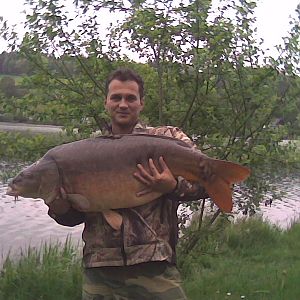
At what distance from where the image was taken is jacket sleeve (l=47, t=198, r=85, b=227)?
9.86ft

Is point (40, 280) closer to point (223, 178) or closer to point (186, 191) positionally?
point (186, 191)

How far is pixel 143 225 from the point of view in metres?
3.08

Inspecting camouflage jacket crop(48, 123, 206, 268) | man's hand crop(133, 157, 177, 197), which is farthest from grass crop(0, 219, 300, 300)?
man's hand crop(133, 157, 177, 197)

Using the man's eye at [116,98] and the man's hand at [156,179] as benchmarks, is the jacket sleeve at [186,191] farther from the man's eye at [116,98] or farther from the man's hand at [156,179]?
the man's eye at [116,98]

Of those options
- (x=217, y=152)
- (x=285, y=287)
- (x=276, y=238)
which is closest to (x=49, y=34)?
(x=217, y=152)

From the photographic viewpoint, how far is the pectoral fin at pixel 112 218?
300cm

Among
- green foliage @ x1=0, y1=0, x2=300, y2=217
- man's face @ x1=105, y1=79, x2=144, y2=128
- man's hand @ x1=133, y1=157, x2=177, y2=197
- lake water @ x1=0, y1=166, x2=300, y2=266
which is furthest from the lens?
lake water @ x1=0, y1=166, x2=300, y2=266

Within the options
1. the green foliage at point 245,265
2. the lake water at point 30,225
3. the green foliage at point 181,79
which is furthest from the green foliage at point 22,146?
the lake water at point 30,225

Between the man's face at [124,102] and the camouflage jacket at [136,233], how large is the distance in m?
0.49

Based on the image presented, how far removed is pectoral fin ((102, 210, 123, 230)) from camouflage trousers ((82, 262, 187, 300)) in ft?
0.90

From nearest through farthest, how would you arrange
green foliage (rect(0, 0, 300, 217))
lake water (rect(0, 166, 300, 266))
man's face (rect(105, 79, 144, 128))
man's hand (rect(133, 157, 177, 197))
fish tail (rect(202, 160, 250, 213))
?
man's hand (rect(133, 157, 177, 197)) → fish tail (rect(202, 160, 250, 213)) → man's face (rect(105, 79, 144, 128)) → green foliage (rect(0, 0, 300, 217)) → lake water (rect(0, 166, 300, 266))

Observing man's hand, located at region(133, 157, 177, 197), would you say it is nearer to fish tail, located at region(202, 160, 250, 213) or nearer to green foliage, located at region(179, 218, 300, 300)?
fish tail, located at region(202, 160, 250, 213)

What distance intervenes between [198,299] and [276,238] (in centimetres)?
462

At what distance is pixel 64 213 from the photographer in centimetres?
312
